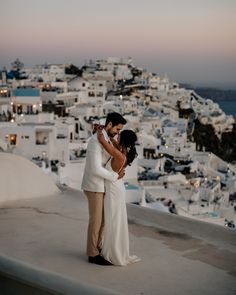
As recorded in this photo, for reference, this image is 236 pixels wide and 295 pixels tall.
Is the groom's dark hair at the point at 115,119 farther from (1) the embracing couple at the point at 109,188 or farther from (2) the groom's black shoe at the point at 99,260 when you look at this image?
(2) the groom's black shoe at the point at 99,260

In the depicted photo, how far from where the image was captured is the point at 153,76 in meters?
55.3

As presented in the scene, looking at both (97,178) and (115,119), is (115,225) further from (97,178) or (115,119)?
(115,119)

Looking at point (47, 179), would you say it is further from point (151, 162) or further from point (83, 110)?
point (83, 110)

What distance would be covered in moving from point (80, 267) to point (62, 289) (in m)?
0.45

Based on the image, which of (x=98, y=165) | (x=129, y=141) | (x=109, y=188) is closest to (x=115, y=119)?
(x=129, y=141)

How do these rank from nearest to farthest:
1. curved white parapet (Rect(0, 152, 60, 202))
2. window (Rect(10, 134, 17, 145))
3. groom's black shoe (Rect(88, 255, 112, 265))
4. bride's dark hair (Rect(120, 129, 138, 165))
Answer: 1. bride's dark hair (Rect(120, 129, 138, 165))
2. groom's black shoe (Rect(88, 255, 112, 265))
3. curved white parapet (Rect(0, 152, 60, 202))
4. window (Rect(10, 134, 17, 145))

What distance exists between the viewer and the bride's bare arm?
2.77 metres

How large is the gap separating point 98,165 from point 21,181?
1945 mm

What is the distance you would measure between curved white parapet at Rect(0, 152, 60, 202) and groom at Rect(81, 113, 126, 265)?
165 centimetres

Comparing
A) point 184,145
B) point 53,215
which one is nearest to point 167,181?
point 184,145

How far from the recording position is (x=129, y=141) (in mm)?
2775

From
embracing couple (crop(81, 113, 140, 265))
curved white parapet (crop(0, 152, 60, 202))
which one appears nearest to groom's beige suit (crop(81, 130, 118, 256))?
embracing couple (crop(81, 113, 140, 265))

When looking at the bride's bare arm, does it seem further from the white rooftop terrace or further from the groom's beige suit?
the white rooftop terrace

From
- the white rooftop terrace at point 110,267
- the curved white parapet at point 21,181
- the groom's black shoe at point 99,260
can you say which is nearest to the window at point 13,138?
the curved white parapet at point 21,181
